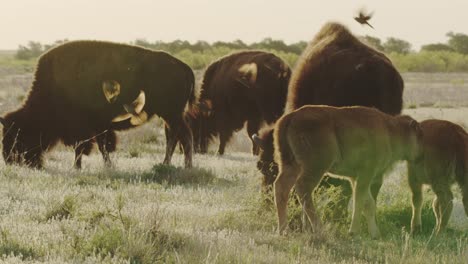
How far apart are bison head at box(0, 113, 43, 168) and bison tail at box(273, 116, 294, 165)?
5.99 meters

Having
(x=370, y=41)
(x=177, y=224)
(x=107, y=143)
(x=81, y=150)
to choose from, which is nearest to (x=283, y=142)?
(x=177, y=224)

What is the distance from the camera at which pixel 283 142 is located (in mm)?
6707

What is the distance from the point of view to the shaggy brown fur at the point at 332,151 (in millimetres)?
6566

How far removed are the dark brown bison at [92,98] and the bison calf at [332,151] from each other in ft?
18.6

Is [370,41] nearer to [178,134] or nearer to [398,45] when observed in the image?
[178,134]

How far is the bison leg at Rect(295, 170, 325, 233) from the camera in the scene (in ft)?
21.5

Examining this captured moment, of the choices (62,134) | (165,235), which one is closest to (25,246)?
(165,235)

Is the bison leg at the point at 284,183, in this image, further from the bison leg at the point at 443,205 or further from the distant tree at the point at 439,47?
the distant tree at the point at 439,47

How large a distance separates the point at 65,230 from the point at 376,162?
2.72 m

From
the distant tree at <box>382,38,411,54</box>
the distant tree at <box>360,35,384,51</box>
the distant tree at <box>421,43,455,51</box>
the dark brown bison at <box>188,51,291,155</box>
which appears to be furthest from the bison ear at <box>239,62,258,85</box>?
the distant tree at <box>421,43,455,51</box>

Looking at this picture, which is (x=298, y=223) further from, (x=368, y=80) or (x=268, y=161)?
(x=368, y=80)

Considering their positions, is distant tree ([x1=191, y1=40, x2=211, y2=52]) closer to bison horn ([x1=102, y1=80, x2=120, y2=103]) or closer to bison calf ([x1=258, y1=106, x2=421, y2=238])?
bison horn ([x1=102, y1=80, x2=120, y2=103])

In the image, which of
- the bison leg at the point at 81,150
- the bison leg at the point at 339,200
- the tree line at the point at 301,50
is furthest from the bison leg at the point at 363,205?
the tree line at the point at 301,50

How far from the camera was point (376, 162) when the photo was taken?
273 inches
